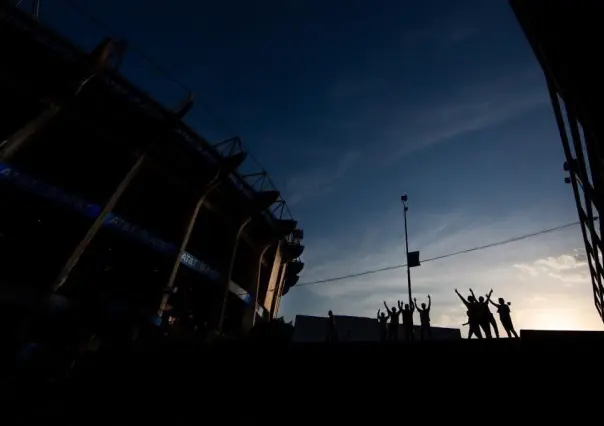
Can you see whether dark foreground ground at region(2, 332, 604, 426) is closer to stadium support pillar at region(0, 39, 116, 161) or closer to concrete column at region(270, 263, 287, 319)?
stadium support pillar at region(0, 39, 116, 161)

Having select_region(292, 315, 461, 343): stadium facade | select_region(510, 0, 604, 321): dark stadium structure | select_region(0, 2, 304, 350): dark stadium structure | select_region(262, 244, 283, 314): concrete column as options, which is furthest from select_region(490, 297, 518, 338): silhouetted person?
select_region(292, 315, 461, 343): stadium facade

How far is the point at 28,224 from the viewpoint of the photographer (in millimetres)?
14328

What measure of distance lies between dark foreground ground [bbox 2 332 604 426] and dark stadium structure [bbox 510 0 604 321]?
199 cm

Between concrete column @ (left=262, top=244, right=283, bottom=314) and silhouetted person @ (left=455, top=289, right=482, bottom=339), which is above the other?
concrete column @ (left=262, top=244, right=283, bottom=314)

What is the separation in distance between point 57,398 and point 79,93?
40.4ft

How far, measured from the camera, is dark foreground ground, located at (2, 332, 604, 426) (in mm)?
4328

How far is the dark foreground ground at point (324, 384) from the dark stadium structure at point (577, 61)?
1986mm

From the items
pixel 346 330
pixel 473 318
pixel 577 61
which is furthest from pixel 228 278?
pixel 346 330

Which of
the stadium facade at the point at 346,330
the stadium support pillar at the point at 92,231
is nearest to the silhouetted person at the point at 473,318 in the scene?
the stadium support pillar at the point at 92,231

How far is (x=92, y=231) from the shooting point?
12.8 metres

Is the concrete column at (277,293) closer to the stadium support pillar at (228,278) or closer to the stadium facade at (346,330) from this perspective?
the stadium support pillar at (228,278)

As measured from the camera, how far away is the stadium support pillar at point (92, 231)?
38.0ft

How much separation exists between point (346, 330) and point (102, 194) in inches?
1228

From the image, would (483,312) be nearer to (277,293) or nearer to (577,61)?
(577,61)
